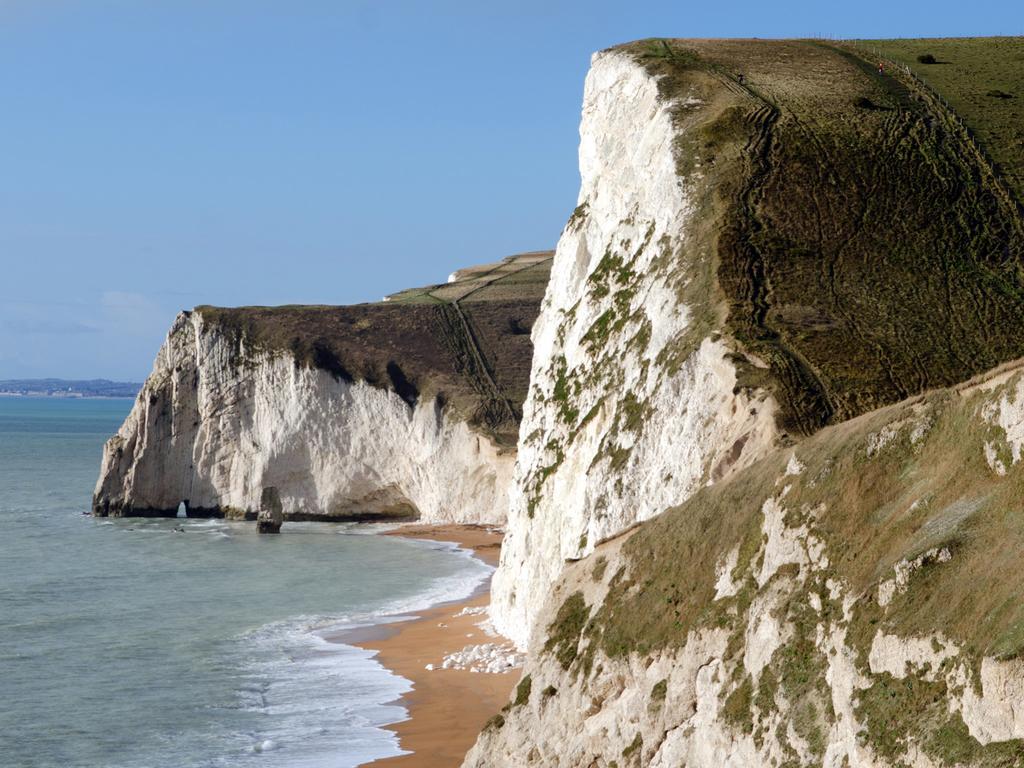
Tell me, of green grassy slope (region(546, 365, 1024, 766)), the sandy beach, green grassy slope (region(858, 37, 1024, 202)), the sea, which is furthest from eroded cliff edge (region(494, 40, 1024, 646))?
the sea

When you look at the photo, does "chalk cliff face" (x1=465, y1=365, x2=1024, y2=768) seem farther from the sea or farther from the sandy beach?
the sea

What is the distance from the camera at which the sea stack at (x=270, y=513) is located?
76.8 metres

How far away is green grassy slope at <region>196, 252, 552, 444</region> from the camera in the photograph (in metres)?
82.1

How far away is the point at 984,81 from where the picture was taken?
55781 millimetres

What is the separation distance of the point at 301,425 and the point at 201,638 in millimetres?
36923

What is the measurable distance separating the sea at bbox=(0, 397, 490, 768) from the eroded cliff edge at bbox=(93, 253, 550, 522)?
2.42 meters

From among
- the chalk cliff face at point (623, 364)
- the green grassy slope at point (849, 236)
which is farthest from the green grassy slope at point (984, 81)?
the chalk cliff face at point (623, 364)

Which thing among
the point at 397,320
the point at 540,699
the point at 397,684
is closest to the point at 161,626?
the point at 397,684

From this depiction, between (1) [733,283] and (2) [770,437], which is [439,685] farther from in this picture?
(2) [770,437]

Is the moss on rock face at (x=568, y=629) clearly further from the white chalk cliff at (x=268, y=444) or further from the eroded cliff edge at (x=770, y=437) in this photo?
the white chalk cliff at (x=268, y=444)

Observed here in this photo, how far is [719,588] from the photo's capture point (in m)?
21.0

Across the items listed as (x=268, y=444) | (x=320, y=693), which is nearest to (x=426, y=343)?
(x=268, y=444)

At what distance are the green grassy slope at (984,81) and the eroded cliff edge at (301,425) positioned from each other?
28.6 metres

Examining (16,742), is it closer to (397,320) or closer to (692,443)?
(692,443)
